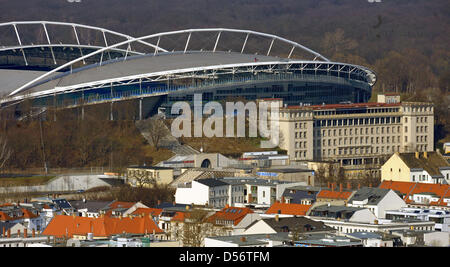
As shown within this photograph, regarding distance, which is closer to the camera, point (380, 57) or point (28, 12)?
point (380, 57)

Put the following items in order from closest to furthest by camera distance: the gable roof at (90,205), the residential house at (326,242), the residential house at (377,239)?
the residential house at (326,242) → the residential house at (377,239) → the gable roof at (90,205)

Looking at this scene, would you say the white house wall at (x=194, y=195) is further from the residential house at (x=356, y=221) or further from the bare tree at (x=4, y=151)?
the bare tree at (x=4, y=151)

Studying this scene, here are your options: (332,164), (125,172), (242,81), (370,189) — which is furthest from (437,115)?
(370,189)

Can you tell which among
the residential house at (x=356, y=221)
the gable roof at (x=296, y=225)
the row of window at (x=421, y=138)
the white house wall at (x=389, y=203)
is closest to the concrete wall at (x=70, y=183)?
the white house wall at (x=389, y=203)

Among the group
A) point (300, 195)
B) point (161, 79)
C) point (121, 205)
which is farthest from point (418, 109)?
point (121, 205)

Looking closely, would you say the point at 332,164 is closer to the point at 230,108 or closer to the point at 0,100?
the point at 230,108

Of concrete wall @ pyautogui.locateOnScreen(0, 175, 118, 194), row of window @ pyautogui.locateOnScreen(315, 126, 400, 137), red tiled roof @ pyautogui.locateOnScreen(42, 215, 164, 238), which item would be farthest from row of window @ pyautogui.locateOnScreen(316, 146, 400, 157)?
red tiled roof @ pyautogui.locateOnScreen(42, 215, 164, 238)

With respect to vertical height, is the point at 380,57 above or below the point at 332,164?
above
